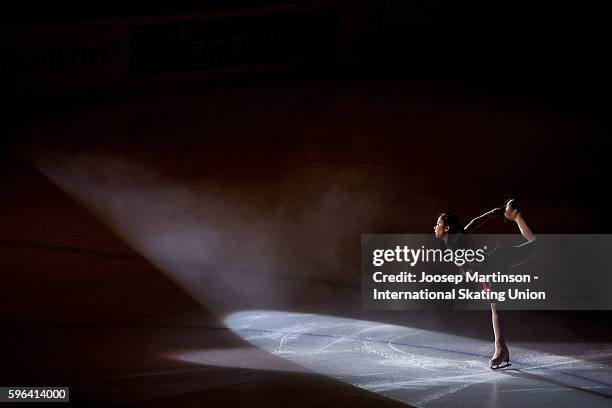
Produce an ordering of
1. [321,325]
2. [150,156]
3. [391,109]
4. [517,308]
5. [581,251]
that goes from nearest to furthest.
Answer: [321,325]
[517,308]
[581,251]
[150,156]
[391,109]

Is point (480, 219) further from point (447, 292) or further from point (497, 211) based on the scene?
point (447, 292)

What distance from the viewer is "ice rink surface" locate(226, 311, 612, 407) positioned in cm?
549

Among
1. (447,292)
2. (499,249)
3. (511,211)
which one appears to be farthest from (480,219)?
(447,292)

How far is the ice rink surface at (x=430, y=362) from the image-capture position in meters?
5.49

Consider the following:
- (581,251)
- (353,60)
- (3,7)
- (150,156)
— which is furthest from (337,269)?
(3,7)

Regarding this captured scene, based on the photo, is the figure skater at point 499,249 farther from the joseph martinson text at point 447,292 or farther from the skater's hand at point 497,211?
the joseph martinson text at point 447,292

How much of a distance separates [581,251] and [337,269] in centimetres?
315

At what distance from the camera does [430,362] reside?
644 centimetres

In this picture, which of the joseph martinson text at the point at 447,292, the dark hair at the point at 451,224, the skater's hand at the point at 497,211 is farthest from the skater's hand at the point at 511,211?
the joseph martinson text at the point at 447,292

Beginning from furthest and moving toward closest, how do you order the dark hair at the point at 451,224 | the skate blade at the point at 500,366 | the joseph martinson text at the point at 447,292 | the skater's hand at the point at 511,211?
the joseph martinson text at the point at 447,292
the skate blade at the point at 500,366
the dark hair at the point at 451,224
the skater's hand at the point at 511,211

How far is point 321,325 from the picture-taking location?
7801mm

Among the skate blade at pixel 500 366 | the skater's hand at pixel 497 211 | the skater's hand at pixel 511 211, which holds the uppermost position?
the skater's hand at pixel 497 211

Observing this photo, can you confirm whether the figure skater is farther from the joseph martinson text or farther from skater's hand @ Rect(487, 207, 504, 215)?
the joseph martinson text

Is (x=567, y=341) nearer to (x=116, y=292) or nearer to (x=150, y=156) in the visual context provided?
(x=116, y=292)
